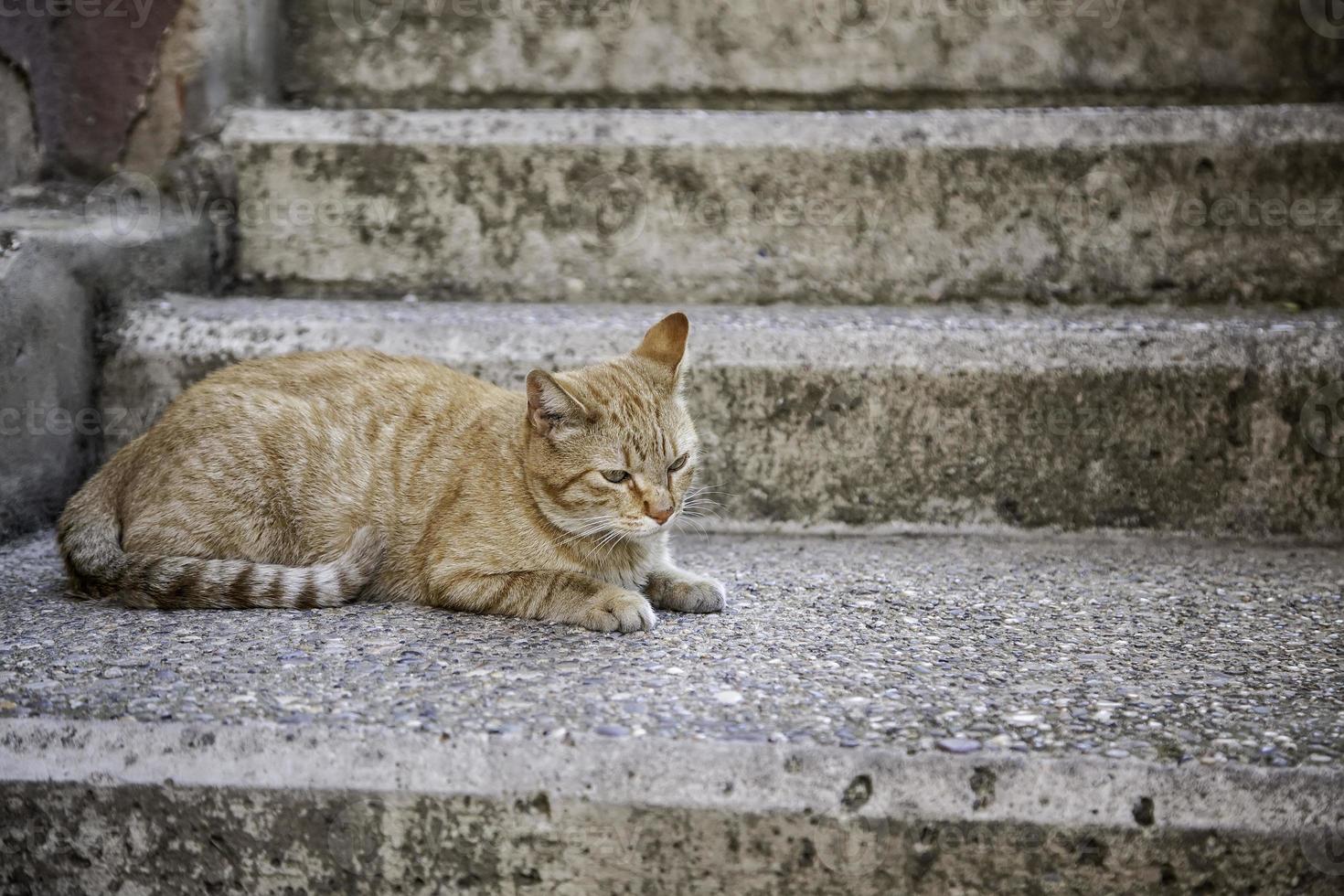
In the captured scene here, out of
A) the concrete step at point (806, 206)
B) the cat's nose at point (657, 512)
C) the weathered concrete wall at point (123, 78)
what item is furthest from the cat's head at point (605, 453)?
the weathered concrete wall at point (123, 78)

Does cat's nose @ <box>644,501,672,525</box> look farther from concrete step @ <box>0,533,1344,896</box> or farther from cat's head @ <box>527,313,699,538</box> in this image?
concrete step @ <box>0,533,1344,896</box>

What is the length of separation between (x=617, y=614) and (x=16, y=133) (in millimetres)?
2768

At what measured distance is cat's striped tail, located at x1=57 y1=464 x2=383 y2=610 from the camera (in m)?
2.58

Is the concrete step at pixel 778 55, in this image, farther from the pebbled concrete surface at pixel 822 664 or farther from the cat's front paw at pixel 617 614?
the cat's front paw at pixel 617 614

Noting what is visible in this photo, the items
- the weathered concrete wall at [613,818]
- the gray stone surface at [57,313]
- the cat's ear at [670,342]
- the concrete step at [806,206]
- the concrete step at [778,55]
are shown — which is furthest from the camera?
the concrete step at [778,55]

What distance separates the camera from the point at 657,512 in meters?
2.56

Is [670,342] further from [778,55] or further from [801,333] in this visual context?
[778,55]

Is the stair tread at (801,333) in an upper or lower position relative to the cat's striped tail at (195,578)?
upper

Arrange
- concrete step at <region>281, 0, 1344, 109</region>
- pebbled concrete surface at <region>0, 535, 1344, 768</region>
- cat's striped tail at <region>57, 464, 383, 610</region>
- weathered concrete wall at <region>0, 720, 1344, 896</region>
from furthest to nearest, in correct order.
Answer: concrete step at <region>281, 0, 1344, 109</region> < cat's striped tail at <region>57, 464, 383, 610</region> < pebbled concrete surface at <region>0, 535, 1344, 768</region> < weathered concrete wall at <region>0, 720, 1344, 896</region>

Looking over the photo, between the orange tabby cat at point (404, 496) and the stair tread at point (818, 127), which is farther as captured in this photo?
the stair tread at point (818, 127)

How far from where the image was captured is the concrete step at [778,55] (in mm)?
4000

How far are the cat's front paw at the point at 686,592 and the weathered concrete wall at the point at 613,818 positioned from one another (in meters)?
0.78

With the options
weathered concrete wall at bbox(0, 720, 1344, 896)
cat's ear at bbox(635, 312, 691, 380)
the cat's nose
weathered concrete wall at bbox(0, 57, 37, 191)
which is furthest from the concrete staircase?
weathered concrete wall at bbox(0, 57, 37, 191)

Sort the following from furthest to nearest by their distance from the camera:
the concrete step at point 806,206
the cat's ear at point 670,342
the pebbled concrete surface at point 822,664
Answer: the concrete step at point 806,206 < the cat's ear at point 670,342 < the pebbled concrete surface at point 822,664
